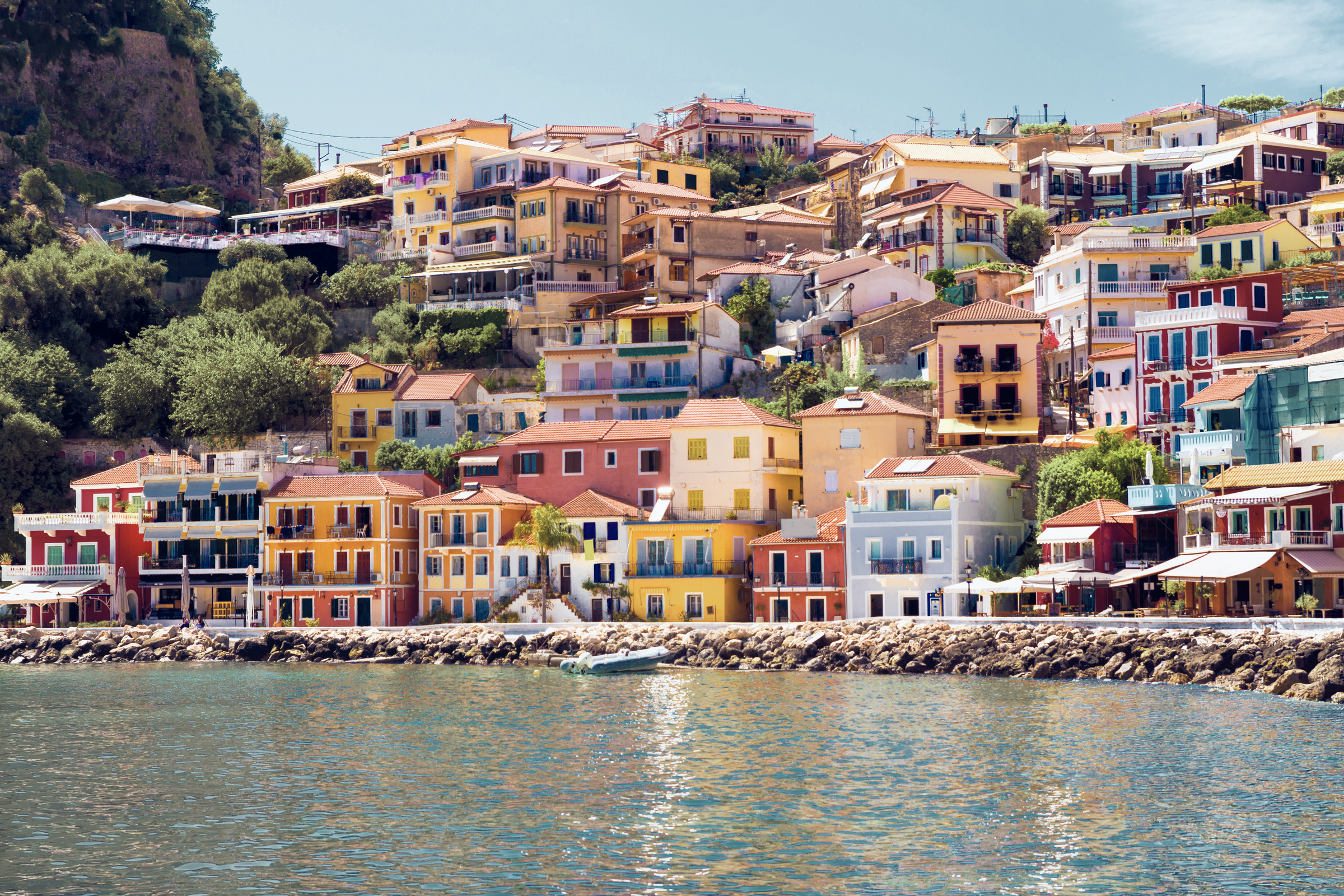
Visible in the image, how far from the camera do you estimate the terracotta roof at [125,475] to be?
72062 millimetres

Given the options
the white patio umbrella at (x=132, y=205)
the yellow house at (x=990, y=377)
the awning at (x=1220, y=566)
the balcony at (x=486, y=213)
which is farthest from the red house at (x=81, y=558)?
the awning at (x=1220, y=566)

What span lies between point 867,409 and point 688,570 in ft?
33.7

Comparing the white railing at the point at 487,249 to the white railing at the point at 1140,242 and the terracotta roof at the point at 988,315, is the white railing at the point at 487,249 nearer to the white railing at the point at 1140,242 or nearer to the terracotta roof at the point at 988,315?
Result: the terracotta roof at the point at 988,315

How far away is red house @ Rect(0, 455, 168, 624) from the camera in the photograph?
6994cm

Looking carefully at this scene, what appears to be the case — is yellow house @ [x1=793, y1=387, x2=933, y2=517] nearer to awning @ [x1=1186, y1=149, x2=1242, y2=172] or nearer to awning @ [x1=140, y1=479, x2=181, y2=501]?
awning @ [x1=140, y1=479, x2=181, y2=501]

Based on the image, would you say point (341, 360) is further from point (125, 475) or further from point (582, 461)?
point (582, 461)

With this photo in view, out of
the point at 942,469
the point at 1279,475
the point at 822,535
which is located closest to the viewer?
the point at 1279,475

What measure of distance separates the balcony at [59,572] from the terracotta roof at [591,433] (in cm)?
1679

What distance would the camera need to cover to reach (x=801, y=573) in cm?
6200

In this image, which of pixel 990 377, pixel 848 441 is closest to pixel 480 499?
pixel 848 441

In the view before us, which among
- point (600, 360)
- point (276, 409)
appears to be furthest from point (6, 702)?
→ point (600, 360)

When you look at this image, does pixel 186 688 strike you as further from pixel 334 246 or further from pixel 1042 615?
pixel 334 246

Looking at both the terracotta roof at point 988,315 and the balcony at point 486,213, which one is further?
the balcony at point 486,213

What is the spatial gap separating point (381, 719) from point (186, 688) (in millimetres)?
12722
